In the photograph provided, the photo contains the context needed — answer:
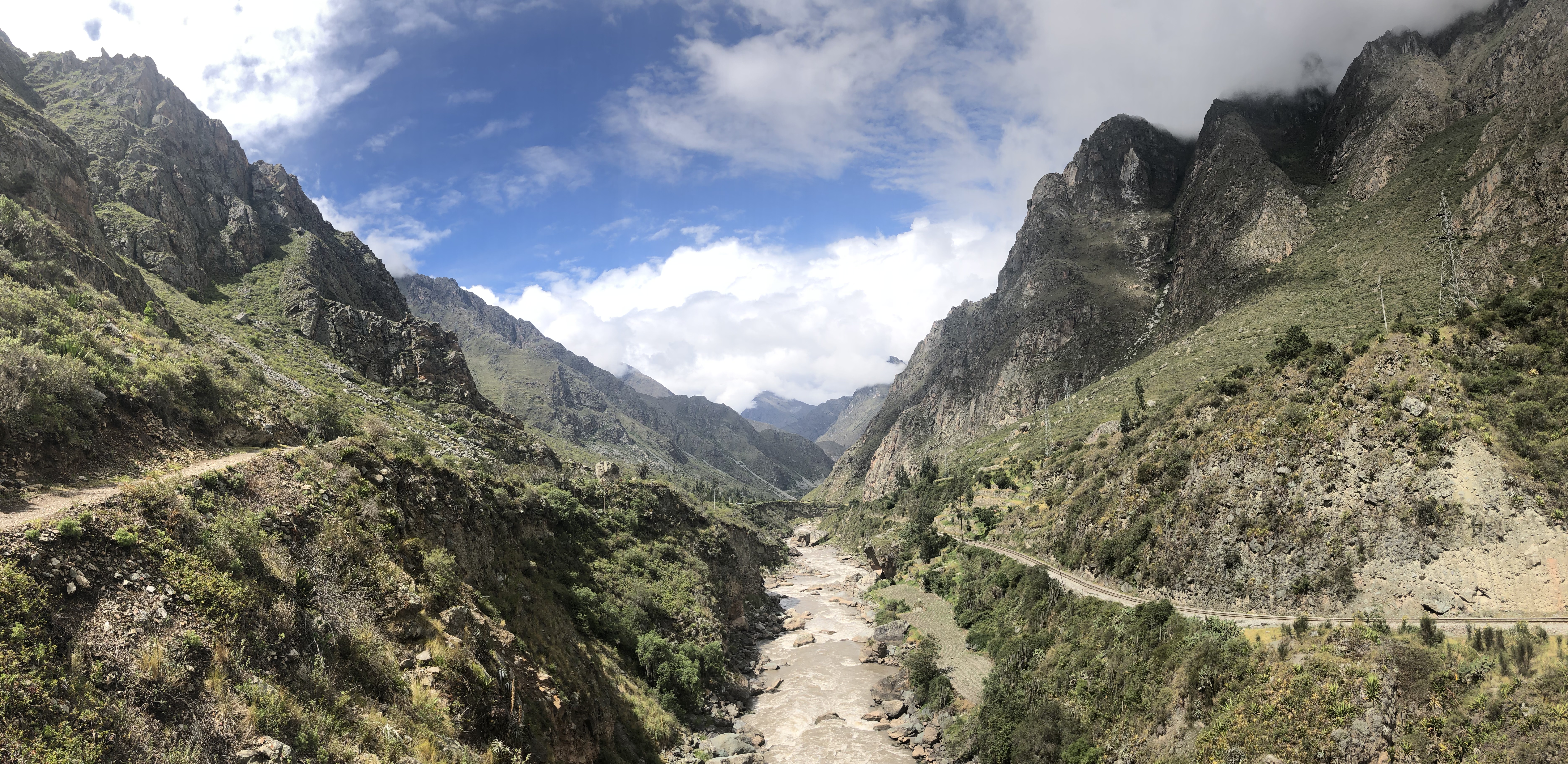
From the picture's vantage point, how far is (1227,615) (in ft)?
104

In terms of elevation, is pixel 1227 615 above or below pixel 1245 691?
above

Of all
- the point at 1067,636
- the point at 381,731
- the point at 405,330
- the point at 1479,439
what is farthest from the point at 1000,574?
the point at 405,330

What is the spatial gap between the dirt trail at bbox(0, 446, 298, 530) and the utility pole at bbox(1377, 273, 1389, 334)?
85.1m

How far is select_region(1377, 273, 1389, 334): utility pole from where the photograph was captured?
62906mm

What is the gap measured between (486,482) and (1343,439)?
50.6 meters

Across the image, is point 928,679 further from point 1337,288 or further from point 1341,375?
point 1337,288

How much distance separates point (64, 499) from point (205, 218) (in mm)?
100398

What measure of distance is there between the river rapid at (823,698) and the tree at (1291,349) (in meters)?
36.9

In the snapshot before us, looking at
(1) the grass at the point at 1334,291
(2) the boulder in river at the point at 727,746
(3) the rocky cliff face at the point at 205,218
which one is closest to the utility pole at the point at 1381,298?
(1) the grass at the point at 1334,291

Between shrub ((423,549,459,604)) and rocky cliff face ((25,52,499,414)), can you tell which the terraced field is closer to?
shrub ((423,549,459,604))

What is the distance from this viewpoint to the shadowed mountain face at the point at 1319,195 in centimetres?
7056

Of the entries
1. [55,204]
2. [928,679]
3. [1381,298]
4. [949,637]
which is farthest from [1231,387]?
[55,204]

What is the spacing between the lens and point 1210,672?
86.7 ft

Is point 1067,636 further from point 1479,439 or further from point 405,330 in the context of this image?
point 405,330
